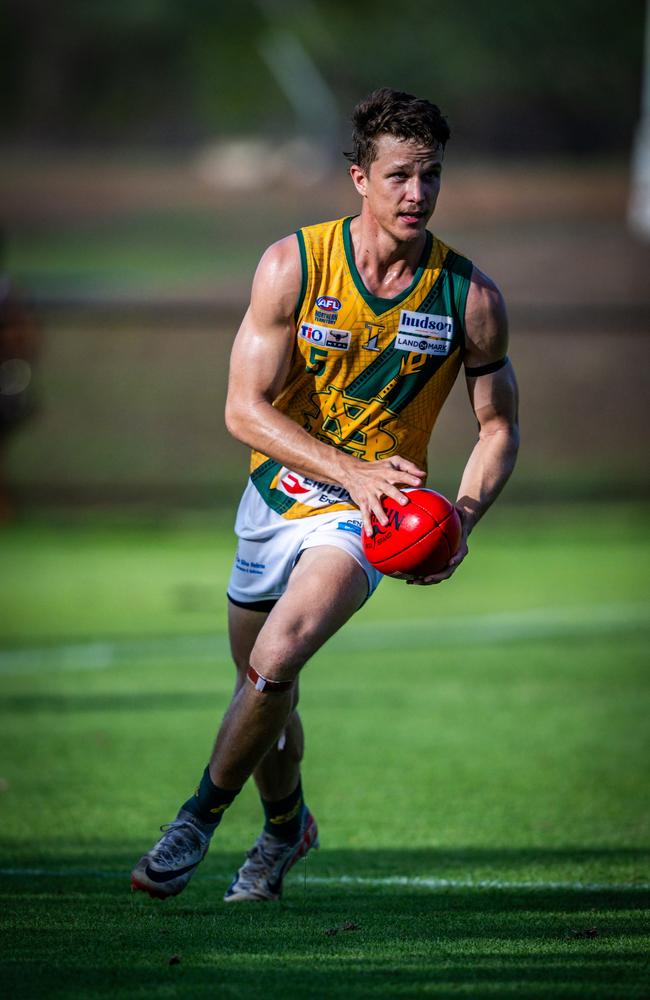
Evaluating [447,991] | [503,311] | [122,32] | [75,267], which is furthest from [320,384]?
[122,32]

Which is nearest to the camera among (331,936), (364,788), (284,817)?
(331,936)

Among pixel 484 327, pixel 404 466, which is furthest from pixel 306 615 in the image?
pixel 484 327

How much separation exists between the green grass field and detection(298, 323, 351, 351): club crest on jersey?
2094 millimetres

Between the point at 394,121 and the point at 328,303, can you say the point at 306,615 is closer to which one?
the point at 328,303

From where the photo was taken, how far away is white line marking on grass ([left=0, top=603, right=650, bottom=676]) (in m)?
10.7

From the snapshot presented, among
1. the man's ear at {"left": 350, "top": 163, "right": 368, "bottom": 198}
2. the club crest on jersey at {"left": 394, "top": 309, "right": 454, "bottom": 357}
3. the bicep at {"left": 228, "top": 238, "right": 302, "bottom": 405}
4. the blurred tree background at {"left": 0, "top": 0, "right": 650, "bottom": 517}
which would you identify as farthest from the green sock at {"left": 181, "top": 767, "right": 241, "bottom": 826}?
the blurred tree background at {"left": 0, "top": 0, "right": 650, "bottom": 517}

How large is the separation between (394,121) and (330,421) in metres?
1.14

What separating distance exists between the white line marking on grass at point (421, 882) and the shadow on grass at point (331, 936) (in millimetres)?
22

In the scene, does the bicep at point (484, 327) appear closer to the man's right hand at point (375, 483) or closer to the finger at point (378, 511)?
the man's right hand at point (375, 483)

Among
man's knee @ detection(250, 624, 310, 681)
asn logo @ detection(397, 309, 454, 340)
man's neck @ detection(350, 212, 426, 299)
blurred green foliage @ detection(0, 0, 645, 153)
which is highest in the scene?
blurred green foliage @ detection(0, 0, 645, 153)

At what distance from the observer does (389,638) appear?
38.8ft

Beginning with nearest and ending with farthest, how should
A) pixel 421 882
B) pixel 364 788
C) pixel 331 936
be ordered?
pixel 331 936
pixel 421 882
pixel 364 788

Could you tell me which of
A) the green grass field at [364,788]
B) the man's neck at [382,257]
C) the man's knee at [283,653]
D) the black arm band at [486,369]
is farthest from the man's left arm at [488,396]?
the green grass field at [364,788]

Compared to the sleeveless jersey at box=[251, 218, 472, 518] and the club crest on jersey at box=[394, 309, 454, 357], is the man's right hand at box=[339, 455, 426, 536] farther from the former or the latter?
the club crest on jersey at box=[394, 309, 454, 357]
